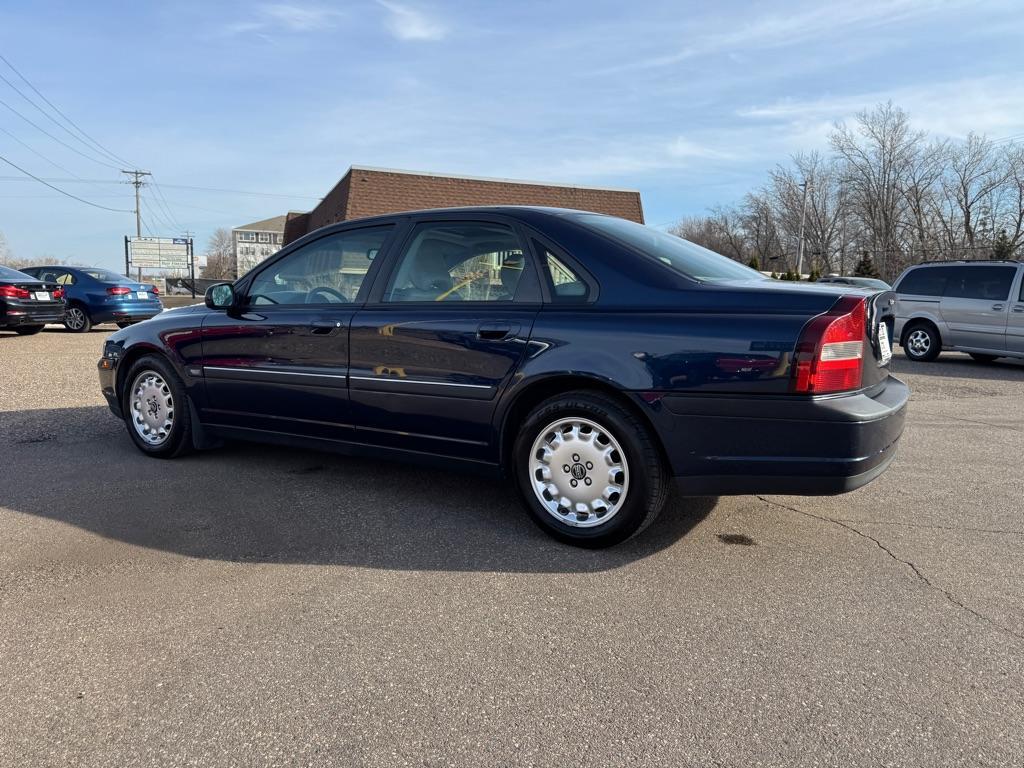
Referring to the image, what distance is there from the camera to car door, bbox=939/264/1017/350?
1180 centimetres

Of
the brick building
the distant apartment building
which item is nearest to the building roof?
the distant apartment building

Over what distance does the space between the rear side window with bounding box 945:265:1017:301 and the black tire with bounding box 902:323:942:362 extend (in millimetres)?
663

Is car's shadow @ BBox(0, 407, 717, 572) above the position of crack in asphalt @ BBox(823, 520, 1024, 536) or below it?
below

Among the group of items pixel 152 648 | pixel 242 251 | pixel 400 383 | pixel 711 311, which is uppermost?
pixel 242 251

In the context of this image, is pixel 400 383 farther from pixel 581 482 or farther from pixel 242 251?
pixel 242 251

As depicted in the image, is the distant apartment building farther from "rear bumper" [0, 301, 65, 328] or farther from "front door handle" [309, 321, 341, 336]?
"front door handle" [309, 321, 341, 336]

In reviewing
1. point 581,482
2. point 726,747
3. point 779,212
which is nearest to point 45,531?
point 581,482

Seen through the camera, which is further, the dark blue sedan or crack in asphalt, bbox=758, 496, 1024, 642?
the dark blue sedan

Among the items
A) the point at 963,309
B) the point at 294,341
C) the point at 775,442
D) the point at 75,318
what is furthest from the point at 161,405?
the point at 75,318

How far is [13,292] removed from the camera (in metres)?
13.5

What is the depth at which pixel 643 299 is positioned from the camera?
3.45 m

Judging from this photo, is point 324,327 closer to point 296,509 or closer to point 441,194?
point 296,509

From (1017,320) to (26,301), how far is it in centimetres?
1660

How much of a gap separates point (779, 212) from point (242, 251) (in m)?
66.5
